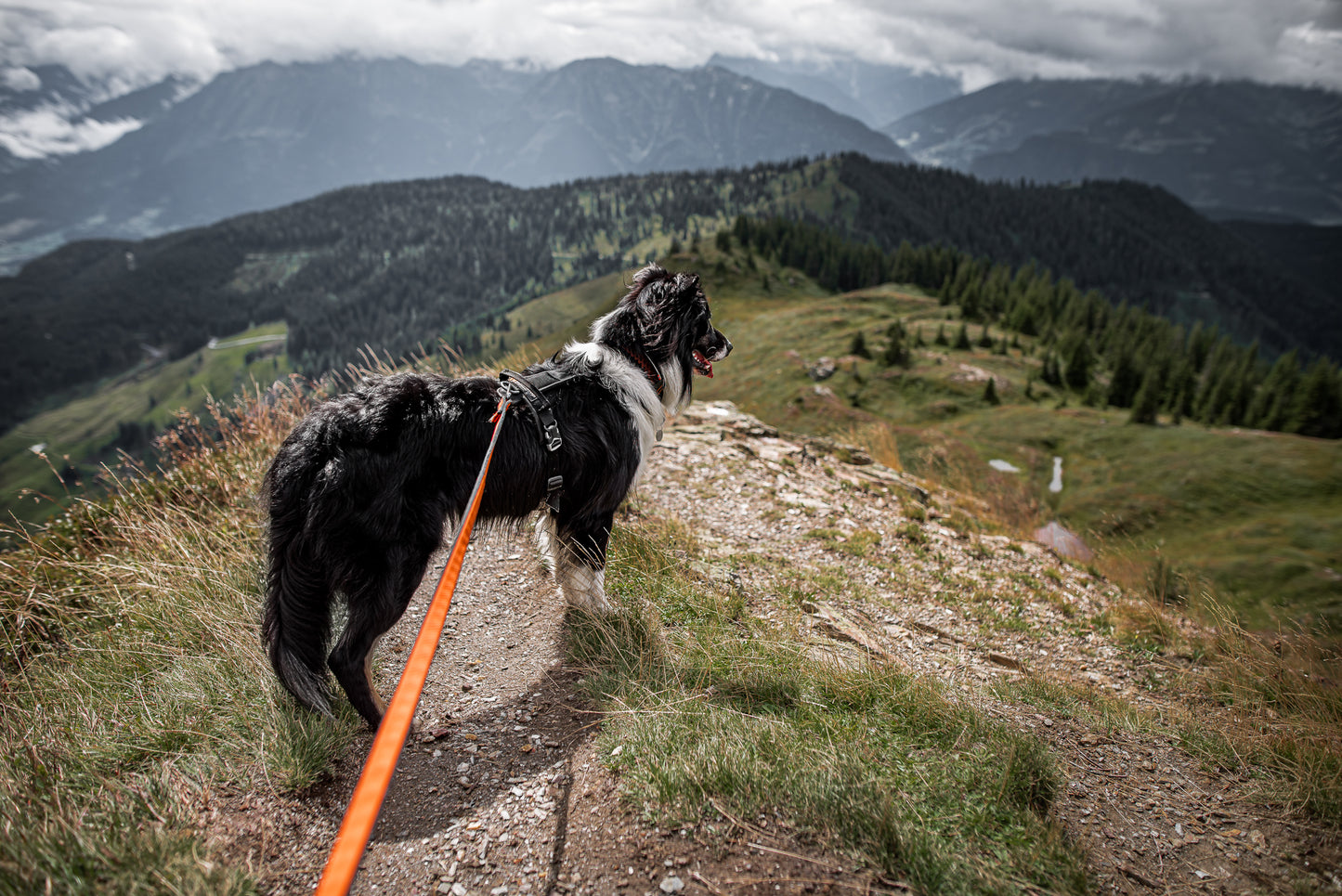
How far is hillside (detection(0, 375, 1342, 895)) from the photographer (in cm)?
278

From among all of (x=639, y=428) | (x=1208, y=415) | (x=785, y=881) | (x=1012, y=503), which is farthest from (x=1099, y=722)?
(x=1208, y=415)

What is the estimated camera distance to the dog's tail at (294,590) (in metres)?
3.45

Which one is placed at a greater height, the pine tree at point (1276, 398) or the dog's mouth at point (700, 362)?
the dog's mouth at point (700, 362)

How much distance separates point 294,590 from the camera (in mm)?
3488

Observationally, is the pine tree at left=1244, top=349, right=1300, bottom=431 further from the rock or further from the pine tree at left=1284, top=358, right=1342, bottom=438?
the rock

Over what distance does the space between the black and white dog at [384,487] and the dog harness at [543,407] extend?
0.04 meters

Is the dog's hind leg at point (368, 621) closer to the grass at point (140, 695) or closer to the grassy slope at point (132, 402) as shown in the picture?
the grass at point (140, 695)

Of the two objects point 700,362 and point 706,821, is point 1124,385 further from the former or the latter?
point 706,821

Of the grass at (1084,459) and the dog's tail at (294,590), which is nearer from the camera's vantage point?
the dog's tail at (294,590)

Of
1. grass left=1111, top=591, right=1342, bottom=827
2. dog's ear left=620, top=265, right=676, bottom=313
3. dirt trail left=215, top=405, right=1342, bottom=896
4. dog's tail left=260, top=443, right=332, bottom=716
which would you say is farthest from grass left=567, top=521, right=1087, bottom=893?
dog's ear left=620, top=265, right=676, bottom=313

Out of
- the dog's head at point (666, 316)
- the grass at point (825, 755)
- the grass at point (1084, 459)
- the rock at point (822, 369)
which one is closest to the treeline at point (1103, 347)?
the grass at point (1084, 459)

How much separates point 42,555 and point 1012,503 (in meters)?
15.7

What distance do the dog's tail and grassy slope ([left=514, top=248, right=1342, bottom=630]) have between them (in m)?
A: 11.3

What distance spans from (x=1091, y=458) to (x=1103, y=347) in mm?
60144
